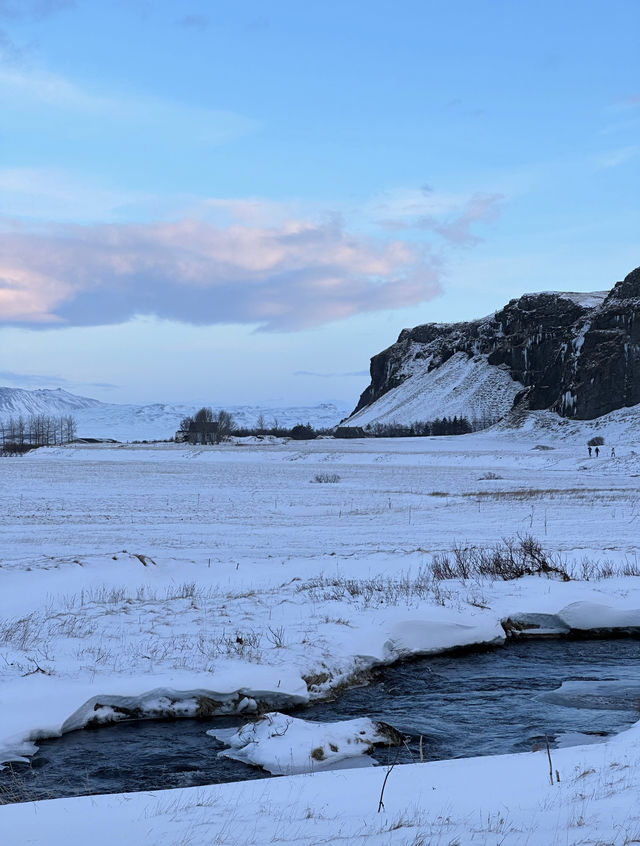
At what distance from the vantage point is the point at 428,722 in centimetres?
900

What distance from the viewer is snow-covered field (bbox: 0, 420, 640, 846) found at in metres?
5.65

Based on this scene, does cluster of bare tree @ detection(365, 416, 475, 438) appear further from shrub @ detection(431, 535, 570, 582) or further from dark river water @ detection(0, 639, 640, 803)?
dark river water @ detection(0, 639, 640, 803)

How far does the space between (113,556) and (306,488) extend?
2537cm

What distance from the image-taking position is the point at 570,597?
45.7 ft

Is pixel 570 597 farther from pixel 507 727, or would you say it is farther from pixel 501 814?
pixel 501 814

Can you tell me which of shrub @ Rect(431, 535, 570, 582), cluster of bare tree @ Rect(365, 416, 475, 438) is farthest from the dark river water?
cluster of bare tree @ Rect(365, 416, 475, 438)

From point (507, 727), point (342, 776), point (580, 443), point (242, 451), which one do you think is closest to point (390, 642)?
point (507, 727)

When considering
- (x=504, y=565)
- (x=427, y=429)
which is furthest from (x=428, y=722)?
(x=427, y=429)

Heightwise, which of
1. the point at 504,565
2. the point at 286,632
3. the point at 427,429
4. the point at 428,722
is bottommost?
the point at 428,722

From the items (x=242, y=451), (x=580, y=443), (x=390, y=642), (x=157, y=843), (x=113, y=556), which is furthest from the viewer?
(x=580, y=443)

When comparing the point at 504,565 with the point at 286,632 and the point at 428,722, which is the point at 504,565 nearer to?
the point at 286,632

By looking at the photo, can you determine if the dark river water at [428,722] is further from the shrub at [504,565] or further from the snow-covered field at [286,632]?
the shrub at [504,565]

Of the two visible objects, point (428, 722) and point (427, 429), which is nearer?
point (428, 722)

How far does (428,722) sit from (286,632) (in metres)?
3.43
